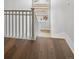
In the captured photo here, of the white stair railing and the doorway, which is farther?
the doorway

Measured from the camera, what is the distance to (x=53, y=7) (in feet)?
20.7

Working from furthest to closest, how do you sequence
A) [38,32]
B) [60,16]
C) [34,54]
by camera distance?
[38,32] → [60,16] → [34,54]

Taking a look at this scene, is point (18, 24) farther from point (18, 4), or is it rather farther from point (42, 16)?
point (42, 16)

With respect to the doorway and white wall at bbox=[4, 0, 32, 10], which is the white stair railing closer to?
white wall at bbox=[4, 0, 32, 10]

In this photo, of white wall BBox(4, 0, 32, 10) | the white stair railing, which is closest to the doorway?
white wall BBox(4, 0, 32, 10)

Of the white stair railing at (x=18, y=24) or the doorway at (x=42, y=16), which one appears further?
the doorway at (x=42, y=16)

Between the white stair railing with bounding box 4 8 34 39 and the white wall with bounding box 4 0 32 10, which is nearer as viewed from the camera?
the white stair railing with bounding box 4 8 34 39

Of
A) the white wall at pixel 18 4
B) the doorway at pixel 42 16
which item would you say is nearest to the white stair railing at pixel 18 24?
the white wall at pixel 18 4

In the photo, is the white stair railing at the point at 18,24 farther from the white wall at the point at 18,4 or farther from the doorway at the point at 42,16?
the doorway at the point at 42,16

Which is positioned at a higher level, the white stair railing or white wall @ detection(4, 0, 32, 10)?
white wall @ detection(4, 0, 32, 10)

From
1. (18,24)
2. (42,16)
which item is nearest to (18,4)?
(18,24)
